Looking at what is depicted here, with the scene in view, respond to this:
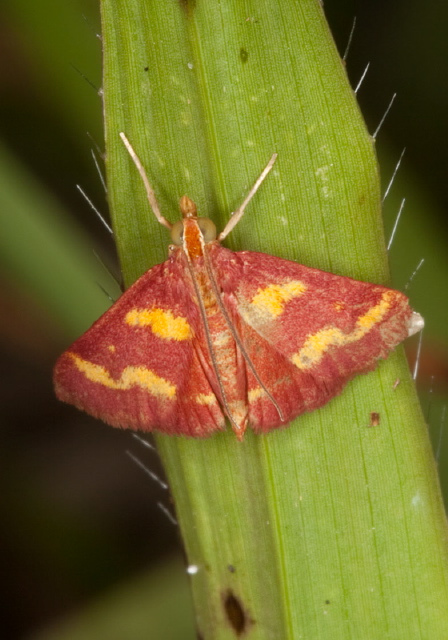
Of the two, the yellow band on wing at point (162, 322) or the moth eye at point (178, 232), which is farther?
the yellow band on wing at point (162, 322)

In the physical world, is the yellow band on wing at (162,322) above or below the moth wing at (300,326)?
above

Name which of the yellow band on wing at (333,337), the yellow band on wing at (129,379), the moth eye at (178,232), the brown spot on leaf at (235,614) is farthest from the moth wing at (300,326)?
the brown spot on leaf at (235,614)

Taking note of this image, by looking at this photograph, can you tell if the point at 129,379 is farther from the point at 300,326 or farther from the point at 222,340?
the point at 300,326

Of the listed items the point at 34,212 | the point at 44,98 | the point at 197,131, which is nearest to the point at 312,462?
the point at 197,131

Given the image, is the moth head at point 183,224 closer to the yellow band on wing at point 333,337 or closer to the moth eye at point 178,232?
the moth eye at point 178,232

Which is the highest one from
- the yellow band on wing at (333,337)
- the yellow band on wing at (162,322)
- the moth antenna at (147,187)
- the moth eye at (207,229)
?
the moth antenna at (147,187)

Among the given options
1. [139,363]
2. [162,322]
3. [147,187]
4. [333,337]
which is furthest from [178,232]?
[333,337]

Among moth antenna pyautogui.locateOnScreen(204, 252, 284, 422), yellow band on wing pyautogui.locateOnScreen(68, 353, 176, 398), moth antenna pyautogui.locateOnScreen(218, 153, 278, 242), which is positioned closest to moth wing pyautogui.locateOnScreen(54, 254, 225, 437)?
yellow band on wing pyautogui.locateOnScreen(68, 353, 176, 398)
